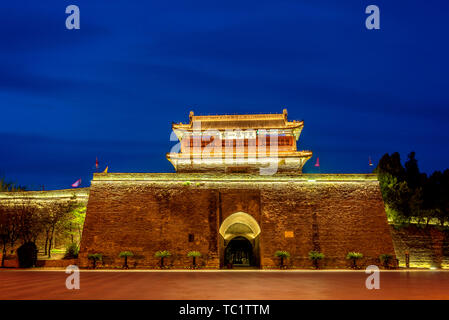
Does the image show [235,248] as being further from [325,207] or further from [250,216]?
[325,207]

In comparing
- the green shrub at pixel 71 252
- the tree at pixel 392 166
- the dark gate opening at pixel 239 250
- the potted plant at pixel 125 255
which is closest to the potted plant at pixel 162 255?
the potted plant at pixel 125 255

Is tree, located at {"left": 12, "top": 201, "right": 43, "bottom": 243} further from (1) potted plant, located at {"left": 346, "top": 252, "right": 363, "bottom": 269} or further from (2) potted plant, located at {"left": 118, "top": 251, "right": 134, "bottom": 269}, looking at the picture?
(1) potted plant, located at {"left": 346, "top": 252, "right": 363, "bottom": 269}

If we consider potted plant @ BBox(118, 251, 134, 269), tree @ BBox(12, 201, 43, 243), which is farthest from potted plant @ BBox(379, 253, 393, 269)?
tree @ BBox(12, 201, 43, 243)

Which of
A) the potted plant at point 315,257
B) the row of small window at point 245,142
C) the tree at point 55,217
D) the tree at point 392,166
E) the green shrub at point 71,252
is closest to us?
the potted plant at point 315,257

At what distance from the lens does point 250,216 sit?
2109 cm

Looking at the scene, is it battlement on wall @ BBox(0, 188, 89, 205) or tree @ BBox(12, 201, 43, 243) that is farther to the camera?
battlement on wall @ BBox(0, 188, 89, 205)

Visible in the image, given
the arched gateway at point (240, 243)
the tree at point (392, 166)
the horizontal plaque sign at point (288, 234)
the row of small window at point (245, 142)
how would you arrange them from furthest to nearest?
the tree at point (392, 166) → the row of small window at point (245, 142) → the arched gateway at point (240, 243) → the horizontal plaque sign at point (288, 234)

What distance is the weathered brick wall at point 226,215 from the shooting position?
65.2ft

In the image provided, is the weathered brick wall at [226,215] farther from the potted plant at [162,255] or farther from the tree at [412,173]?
the tree at [412,173]

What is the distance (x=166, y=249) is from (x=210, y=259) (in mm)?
2512

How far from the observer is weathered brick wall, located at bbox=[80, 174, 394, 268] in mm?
→ 19875
